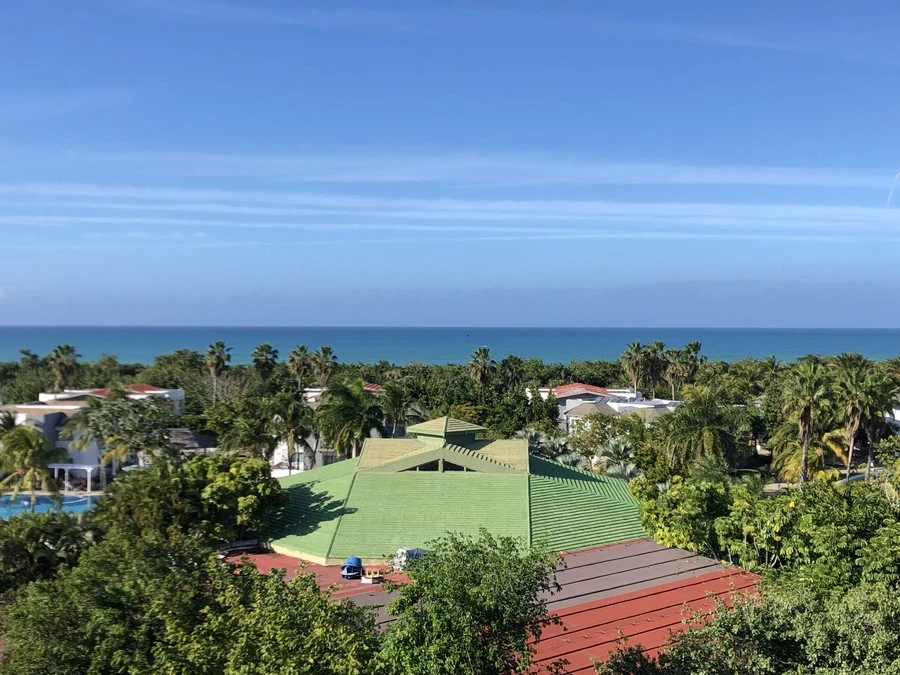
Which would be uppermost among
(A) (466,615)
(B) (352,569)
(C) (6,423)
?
(A) (466,615)

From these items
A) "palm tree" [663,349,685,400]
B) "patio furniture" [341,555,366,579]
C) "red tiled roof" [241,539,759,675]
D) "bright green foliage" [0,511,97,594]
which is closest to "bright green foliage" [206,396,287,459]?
"red tiled roof" [241,539,759,675]

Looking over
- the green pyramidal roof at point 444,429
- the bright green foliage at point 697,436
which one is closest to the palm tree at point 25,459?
the green pyramidal roof at point 444,429

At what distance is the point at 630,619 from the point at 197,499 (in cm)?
1885

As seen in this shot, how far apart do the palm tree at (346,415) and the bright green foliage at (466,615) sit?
30.5m

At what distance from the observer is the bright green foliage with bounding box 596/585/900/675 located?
13.6 m

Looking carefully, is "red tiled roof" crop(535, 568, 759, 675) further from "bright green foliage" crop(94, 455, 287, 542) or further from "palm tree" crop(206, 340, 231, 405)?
"palm tree" crop(206, 340, 231, 405)

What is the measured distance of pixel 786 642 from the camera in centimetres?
1447

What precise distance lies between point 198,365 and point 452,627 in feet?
275

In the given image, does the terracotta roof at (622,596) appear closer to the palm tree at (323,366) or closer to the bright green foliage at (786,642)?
the bright green foliage at (786,642)

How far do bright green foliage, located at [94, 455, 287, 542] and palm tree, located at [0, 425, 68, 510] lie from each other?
11.8 meters

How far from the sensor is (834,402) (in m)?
40.1

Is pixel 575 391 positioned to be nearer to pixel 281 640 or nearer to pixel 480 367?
pixel 480 367

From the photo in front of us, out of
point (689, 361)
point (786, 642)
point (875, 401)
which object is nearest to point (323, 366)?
point (689, 361)

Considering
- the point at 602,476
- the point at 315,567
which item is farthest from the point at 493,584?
the point at 602,476
